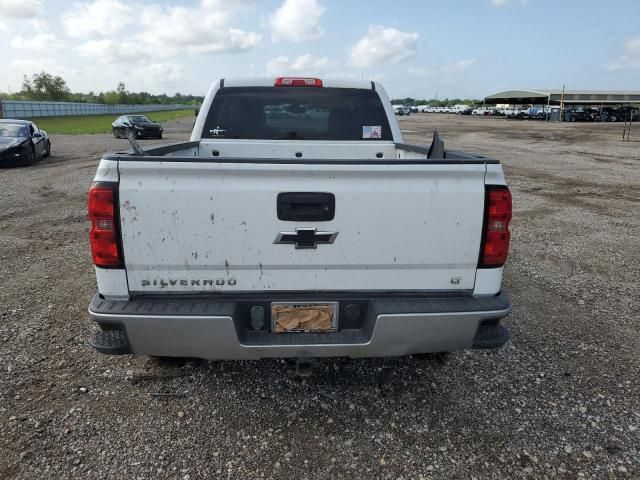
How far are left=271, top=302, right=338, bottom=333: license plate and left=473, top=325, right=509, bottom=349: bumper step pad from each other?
84 centimetres

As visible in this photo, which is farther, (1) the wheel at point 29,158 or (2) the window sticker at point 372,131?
(1) the wheel at point 29,158

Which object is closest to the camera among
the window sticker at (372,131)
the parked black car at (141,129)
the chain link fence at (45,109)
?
the window sticker at (372,131)

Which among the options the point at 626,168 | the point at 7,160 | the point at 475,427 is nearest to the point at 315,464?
the point at 475,427

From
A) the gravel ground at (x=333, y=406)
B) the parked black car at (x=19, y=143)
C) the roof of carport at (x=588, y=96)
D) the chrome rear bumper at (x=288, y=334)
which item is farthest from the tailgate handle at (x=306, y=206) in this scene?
the roof of carport at (x=588, y=96)

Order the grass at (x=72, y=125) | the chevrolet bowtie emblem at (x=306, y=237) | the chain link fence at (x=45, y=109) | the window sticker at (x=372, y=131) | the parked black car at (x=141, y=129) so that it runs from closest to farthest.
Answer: the chevrolet bowtie emblem at (x=306, y=237) < the window sticker at (x=372, y=131) < the parked black car at (x=141, y=129) < the grass at (x=72, y=125) < the chain link fence at (x=45, y=109)

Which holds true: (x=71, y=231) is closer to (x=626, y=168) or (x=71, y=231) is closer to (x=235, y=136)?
(x=235, y=136)

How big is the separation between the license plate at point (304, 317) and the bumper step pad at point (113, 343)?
82cm

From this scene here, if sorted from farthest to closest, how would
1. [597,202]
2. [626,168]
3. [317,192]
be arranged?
[626,168] < [597,202] < [317,192]

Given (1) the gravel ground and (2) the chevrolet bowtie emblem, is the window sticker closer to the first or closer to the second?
(1) the gravel ground

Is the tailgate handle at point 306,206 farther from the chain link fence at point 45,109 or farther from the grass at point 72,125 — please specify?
the chain link fence at point 45,109

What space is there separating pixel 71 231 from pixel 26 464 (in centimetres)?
557

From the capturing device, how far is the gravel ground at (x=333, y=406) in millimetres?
2658

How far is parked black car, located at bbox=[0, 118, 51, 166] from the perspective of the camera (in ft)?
46.8

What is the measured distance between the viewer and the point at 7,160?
1441cm
